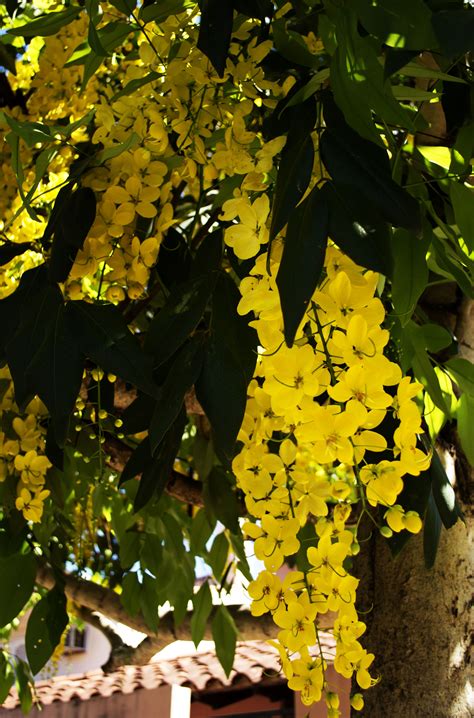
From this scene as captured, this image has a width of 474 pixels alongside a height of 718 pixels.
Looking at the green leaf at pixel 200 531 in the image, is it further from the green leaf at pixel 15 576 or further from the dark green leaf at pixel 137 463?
the dark green leaf at pixel 137 463

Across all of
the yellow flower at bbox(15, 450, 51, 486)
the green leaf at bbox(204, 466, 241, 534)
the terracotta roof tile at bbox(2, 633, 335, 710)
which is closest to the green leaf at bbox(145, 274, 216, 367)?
the yellow flower at bbox(15, 450, 51, 486)

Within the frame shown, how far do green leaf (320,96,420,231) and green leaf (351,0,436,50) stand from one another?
7cm

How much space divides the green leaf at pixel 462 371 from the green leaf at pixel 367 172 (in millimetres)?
493

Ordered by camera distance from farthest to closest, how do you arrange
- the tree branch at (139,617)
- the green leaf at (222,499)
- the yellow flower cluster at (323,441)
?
the tree branch at (139,617) → the green leaf at (222,499) → the yellow flower cluster at (323,441)

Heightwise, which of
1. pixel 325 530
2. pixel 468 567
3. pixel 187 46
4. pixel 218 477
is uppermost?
pixel 187 46

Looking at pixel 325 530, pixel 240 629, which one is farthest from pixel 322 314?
pixel 240 629

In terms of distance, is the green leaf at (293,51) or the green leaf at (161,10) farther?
the green leaf at (161,10)

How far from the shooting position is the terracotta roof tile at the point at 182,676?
4195 mm

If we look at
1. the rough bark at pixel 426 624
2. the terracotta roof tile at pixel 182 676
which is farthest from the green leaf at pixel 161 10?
the terracotta roof tile at pixel 182 676

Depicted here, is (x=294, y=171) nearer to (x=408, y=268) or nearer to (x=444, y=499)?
(x=408, y=268)

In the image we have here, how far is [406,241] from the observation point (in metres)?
0.86

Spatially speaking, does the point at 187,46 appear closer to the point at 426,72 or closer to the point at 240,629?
the point at 426,72

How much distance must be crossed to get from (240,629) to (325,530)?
1521 mm

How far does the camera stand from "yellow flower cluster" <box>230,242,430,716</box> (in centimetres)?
72
